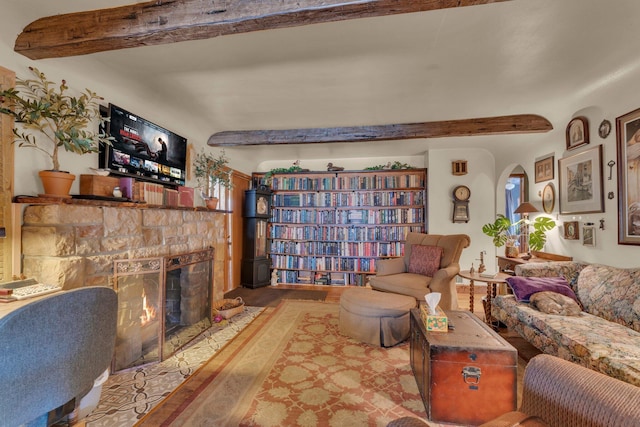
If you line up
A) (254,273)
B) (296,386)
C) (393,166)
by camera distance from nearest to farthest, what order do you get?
(296,386)
(254,273)
(393,166)

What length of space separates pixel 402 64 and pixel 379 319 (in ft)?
6.96

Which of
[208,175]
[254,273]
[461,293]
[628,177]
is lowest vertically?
[461,293]

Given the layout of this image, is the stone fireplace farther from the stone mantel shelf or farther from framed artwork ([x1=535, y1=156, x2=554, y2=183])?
framed artwork ([x1=535, y1=156, x2=554, y2=183])

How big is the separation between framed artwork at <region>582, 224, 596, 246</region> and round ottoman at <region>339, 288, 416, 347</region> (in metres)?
1.86

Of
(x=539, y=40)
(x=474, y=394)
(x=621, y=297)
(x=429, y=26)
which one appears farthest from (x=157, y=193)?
(x=621, y=297)

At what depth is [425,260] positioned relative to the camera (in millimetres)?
3154

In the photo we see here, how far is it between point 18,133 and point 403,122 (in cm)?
341

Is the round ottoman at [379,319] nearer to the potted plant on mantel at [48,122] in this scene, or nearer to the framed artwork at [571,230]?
the framed artwork at [571,230]

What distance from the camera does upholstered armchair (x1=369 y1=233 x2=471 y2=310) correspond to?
2.83 metres

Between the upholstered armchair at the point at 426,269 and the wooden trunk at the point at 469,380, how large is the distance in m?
1.28

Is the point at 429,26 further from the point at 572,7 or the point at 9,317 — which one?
the point at 9,317

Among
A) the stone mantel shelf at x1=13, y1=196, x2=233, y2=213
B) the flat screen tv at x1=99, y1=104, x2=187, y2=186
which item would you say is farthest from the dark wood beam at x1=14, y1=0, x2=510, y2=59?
the stone mantel shelf at x1=13, y1=196, x2=233, y2=213

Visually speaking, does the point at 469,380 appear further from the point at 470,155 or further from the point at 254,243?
the point at 470,155

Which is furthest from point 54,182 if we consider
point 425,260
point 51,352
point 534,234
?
point 534,234
